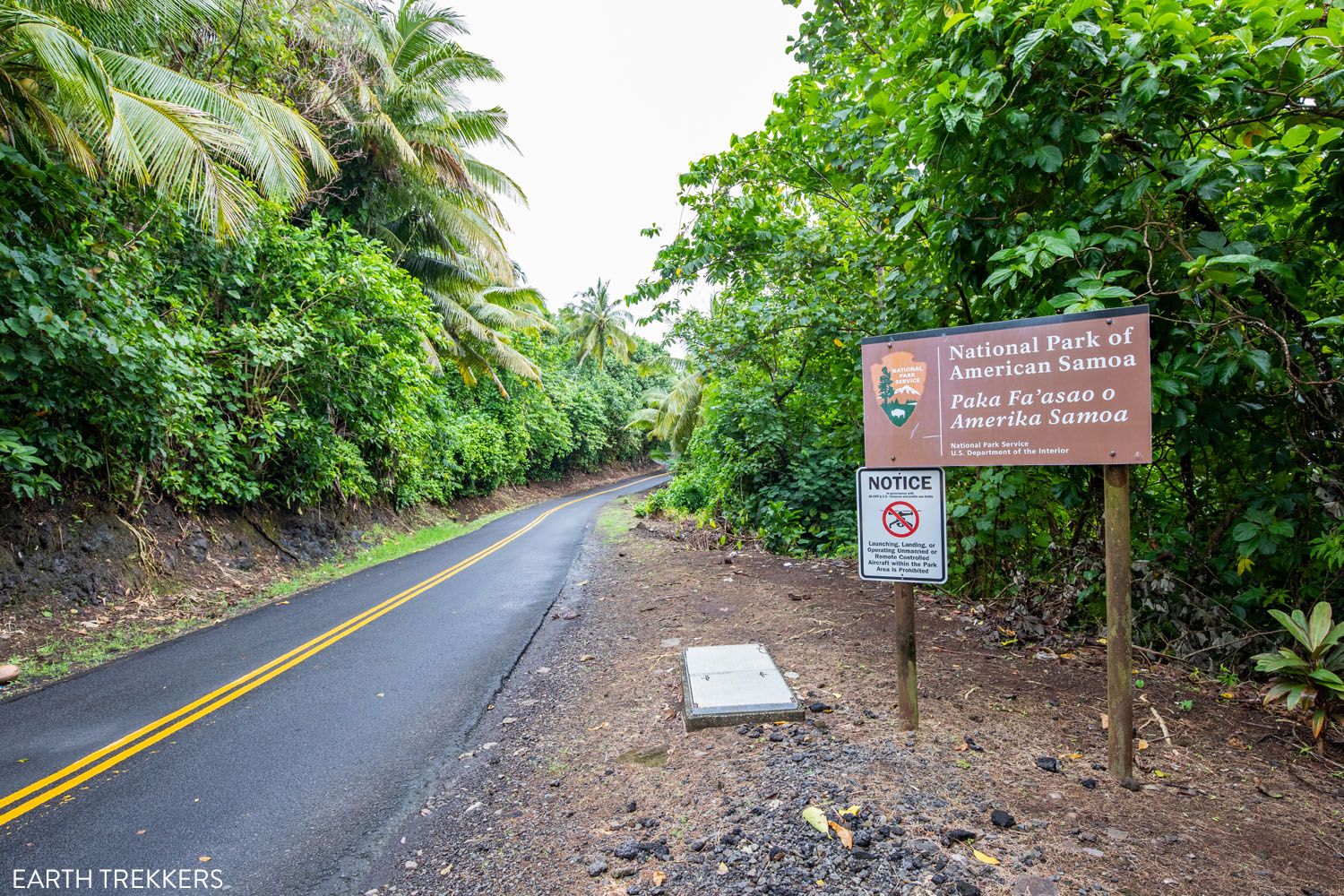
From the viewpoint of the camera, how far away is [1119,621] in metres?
3.01

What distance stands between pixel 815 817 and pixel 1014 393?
7.45ft

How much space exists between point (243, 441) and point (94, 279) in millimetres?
4064

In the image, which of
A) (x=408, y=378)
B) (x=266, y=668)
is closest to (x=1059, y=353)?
(x=266, y=668)

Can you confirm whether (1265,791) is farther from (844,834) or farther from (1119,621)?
(844,834)

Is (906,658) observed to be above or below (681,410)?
below

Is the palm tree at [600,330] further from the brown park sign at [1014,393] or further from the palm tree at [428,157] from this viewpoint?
the brown park sign at [1014,393]

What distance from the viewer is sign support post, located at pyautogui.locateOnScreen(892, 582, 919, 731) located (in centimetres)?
352

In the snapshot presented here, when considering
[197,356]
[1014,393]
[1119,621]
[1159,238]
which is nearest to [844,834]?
[1119,621]

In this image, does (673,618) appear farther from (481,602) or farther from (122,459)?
(122,459)

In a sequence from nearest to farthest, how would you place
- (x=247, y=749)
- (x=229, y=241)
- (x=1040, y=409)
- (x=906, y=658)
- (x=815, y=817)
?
(x=815, y=817), (x=1040, y=409), (x=906, y=658), (x=247, y=749), (x=229, y=241)

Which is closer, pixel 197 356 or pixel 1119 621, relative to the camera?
pixel 1119 621

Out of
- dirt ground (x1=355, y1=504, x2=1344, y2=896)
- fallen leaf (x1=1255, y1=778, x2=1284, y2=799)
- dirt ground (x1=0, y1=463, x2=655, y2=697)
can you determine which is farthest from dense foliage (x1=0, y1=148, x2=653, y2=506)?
fallen leaf (x1=1255, y1=778, x2=1284, y2=799)

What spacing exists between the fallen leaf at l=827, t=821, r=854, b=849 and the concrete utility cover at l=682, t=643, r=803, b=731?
1143mm

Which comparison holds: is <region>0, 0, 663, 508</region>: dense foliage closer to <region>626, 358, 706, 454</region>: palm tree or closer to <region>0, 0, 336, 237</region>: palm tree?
<region>0, 0, 336, 237</region>: palm tree
